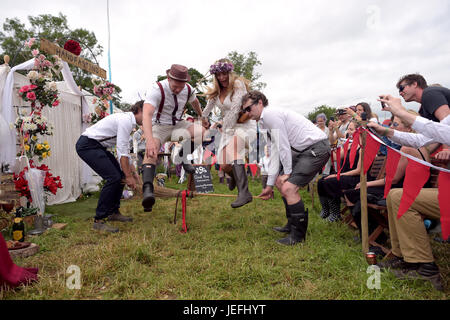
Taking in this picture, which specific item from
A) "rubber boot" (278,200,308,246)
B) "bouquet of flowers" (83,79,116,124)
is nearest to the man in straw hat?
"rubber boot" (278,200,308,246)

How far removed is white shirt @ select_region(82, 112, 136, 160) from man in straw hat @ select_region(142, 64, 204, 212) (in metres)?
0.48

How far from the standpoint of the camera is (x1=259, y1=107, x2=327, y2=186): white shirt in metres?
3.36

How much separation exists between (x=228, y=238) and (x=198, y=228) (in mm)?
683

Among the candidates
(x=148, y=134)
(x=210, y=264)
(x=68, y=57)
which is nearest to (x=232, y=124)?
(x=148, y=134)

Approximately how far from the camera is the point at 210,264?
8.90ft

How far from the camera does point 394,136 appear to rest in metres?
2.52

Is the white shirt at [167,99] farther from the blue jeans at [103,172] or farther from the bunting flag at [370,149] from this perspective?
the bunting flag at [370,149]

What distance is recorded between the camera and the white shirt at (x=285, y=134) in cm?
336

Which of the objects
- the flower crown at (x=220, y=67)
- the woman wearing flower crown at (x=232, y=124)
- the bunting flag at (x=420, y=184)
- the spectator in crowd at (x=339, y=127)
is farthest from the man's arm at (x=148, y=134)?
the spectator in crowd at (x=339, y=127)

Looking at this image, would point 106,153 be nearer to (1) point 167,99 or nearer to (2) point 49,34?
(1) point 167,99

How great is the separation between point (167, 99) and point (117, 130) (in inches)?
42.4

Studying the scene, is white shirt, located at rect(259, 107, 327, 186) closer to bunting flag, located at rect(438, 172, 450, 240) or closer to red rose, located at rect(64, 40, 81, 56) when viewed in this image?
bunting flag, located at rect(438, 172, 450, 240)
